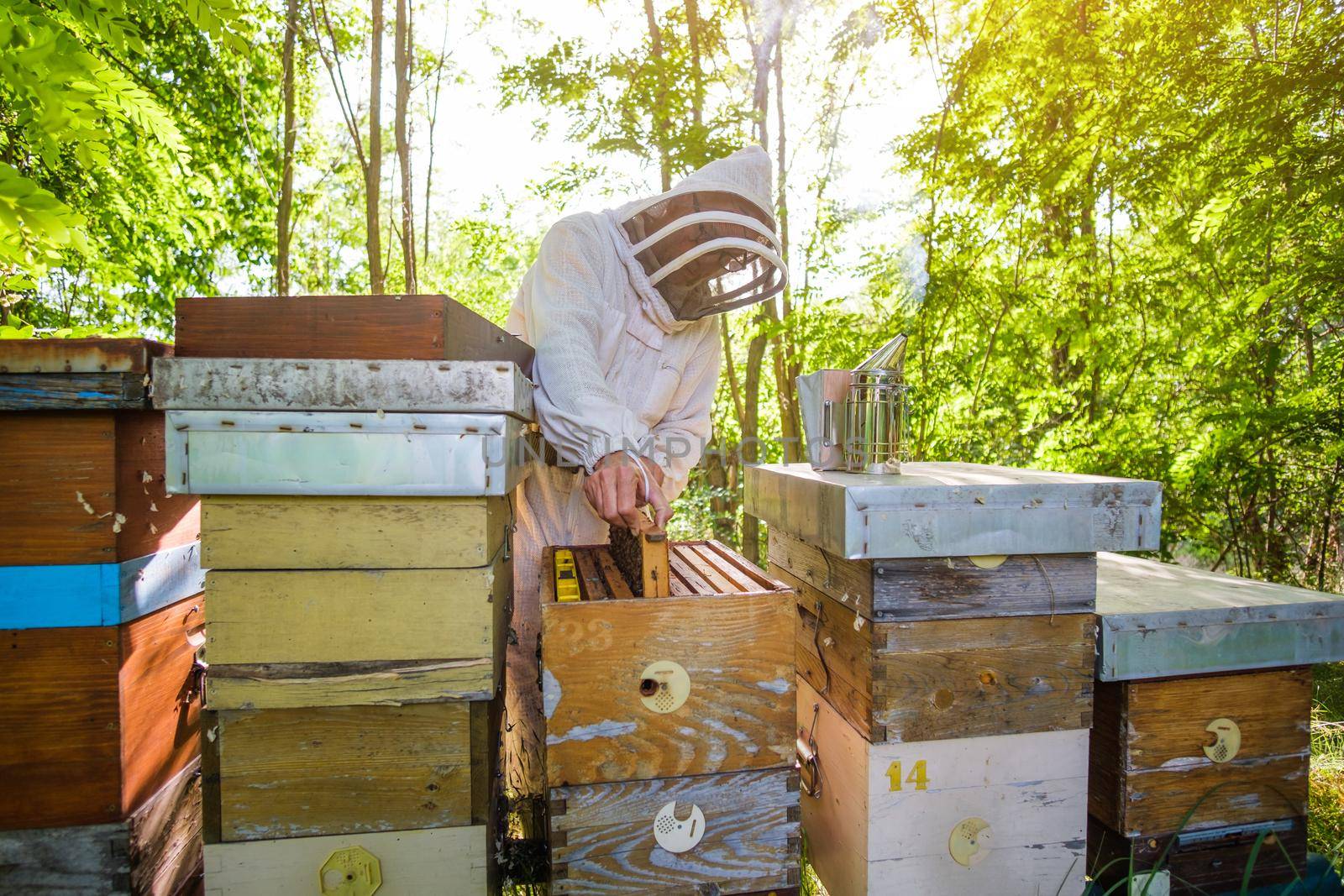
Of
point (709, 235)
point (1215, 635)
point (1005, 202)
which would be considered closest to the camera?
point (1215, 635)

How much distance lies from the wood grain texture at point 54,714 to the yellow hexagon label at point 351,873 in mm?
430

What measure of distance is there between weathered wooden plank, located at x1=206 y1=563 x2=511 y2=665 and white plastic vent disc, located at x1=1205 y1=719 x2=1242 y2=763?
1.56 metres

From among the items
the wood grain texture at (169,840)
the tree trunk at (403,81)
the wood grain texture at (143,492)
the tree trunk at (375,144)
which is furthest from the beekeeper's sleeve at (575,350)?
the tree trunk at (375,144)

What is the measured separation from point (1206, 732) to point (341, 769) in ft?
5.81

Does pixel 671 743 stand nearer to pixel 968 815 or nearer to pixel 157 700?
pixel 968 815

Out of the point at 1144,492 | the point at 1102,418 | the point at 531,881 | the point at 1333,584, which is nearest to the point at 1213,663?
the point at 1144,492

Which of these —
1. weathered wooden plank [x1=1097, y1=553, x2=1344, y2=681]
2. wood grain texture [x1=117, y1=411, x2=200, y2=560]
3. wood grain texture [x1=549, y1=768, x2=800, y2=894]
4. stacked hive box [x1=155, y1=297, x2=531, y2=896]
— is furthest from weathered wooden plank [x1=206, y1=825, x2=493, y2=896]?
weathered wooden plank [x1=1097, y1=553, x2=1344, y2=681]

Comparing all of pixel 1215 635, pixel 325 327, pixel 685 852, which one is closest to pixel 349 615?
pixel 325 327

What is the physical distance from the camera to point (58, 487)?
1.27m

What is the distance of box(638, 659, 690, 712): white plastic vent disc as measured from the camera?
4.14ft

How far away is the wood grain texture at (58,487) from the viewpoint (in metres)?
1.26

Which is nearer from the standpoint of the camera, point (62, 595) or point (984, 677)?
point (62, 595)

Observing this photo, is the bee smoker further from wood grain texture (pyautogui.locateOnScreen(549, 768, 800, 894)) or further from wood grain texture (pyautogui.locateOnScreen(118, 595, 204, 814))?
wood grain texture (pyautogui.locateOnScreen(118, 595, 204, 814))

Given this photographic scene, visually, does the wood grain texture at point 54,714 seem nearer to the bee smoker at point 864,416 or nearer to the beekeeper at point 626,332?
the beekeeper at point 626,332
